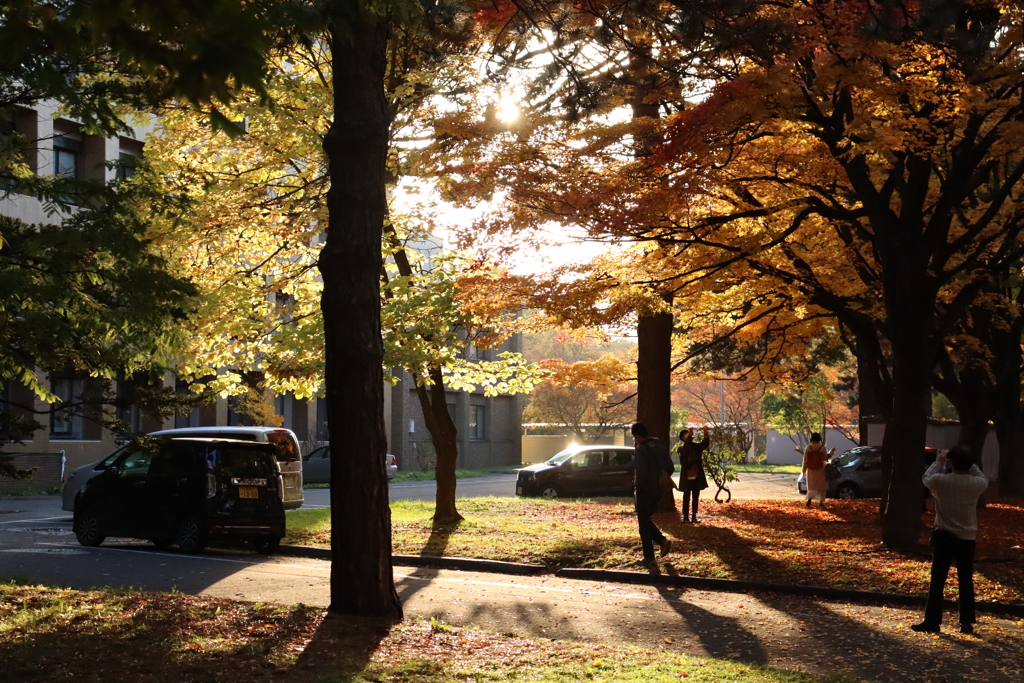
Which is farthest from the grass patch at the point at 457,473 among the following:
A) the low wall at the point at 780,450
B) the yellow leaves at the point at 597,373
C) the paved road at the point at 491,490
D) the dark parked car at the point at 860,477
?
the low wall at the point at 780,450

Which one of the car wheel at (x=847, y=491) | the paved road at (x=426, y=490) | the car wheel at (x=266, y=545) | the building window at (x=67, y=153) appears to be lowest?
the paved road at (x=426, y=490)

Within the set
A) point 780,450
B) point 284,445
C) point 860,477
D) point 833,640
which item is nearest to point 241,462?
point 284,445

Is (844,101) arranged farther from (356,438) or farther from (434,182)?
(356,438)

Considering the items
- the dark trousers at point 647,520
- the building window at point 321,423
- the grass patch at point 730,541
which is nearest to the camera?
the grass patch at point 730,541

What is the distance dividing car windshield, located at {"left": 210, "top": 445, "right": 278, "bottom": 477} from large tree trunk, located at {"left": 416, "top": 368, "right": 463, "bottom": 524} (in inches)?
158

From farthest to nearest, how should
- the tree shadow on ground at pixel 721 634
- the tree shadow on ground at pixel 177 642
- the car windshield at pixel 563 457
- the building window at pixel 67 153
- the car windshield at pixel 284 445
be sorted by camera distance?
the building window at pixel 67 153, the car windshield at pixel 563 457, the car windshield at pixel 284 445, the tree shadow on ground at pixel 721 634, the tree shadow on ground at pixel 177 642

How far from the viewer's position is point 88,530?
16844 millimetres

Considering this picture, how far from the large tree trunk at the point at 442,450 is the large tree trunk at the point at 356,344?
10211 mm

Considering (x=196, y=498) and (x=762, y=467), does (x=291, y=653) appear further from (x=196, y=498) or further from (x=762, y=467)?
(x=762, y=467)

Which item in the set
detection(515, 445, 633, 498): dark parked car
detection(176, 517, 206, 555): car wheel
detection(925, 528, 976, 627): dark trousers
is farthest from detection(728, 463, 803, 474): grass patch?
detection(925, 528, 976, 627): dark trousers

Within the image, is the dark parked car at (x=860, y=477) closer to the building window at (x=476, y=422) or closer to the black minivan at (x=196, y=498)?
the black minivan at (x=196, y=498)

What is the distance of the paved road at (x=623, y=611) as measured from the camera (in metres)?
8.31

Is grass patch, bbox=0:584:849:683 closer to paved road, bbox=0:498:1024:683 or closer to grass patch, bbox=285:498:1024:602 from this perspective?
paved road, bbox=0:498:1024:683

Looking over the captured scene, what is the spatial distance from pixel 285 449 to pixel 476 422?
1366 inches
